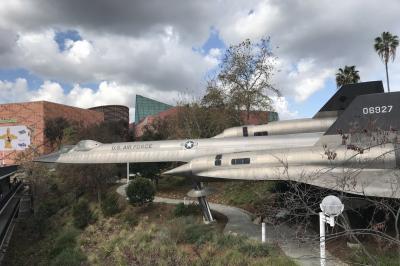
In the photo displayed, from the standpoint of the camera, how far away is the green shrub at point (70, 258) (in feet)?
71.1

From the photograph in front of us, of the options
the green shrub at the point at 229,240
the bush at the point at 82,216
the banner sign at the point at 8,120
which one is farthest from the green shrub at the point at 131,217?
the banner sign at the point at 8,120

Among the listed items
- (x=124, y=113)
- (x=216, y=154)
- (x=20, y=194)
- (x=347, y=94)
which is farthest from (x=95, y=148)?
(x=124, y=113)

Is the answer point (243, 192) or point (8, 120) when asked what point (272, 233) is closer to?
point (243, 192)

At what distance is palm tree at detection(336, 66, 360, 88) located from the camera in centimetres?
5603

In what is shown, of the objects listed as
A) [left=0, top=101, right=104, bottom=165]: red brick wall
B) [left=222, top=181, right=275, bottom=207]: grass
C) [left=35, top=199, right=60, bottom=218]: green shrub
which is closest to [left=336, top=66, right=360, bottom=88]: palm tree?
[left=222, top=181, right=275, bottom=207]: grass

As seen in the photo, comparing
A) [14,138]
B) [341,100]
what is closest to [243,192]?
[341,100]

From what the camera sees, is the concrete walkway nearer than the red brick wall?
Yes

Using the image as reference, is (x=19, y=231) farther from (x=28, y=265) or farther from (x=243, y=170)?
(x=243, y=170)

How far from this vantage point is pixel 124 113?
543 ft

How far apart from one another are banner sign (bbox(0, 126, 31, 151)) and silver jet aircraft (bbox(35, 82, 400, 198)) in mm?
79624

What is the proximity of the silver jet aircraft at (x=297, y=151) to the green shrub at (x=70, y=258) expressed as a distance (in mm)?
5795

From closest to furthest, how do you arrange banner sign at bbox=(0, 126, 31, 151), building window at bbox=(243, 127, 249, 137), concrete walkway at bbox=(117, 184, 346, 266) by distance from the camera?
1. concrete walkway at bbox=(117, 184, 346, 266)
2. building window at bbox=(243, 127, 249, 137)
3. banner sign at bbox=(0, 126, 31, 151)

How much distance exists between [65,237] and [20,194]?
898 inches

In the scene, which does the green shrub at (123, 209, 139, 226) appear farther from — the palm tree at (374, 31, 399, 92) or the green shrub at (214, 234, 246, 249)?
the palm tree at (374, 31, 399, 92)
